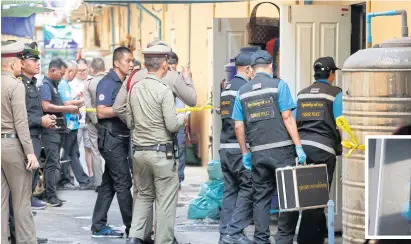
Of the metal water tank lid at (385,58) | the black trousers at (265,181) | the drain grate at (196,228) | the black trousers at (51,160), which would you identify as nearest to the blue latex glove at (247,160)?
the black trousers at (265,181)

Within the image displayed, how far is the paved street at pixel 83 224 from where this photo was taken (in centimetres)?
1101

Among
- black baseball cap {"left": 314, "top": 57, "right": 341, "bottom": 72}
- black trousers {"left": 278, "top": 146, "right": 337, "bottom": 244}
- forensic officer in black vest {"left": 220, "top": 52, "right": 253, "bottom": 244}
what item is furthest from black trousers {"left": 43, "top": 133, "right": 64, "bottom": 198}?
black baseball cap {"left": 314, "top": 57, "right": 341, "bottom": 72}

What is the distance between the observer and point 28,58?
35.6ft

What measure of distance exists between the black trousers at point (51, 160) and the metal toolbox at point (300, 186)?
5.37 meters

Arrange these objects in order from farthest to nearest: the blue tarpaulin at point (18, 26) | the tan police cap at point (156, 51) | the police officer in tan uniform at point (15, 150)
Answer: the blue tarpaulin at point (18, 26), the tan police cap at point (156, 51), the police officer in tan uniform at point (15, 150)

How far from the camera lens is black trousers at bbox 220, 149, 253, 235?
10281 mm

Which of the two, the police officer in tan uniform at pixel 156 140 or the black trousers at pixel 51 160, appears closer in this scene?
the police officer in tan uniform at pixel 156 140

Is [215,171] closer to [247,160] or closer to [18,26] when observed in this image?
[247,160]

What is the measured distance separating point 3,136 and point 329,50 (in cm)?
419

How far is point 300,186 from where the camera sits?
30.0ft

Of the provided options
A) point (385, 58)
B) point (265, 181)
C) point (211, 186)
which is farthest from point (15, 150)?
point (385, 58)

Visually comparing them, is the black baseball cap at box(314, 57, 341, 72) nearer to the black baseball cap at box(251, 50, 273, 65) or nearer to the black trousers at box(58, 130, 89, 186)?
the black baseball cap at box(251, 50, 273, 65)

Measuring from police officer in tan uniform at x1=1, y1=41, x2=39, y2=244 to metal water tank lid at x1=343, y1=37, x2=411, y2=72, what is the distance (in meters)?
3.05

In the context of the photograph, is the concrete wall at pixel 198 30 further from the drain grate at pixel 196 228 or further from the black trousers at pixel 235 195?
the drain grate at pixel 196 228
